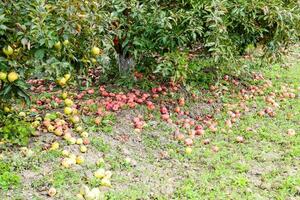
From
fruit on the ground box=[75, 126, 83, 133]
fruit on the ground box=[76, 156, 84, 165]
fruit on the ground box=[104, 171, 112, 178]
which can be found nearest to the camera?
fruit on the ground box=[104, 171, 112, 178]

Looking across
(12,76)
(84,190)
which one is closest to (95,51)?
(12,76)

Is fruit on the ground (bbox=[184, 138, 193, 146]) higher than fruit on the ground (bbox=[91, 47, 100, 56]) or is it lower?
lower

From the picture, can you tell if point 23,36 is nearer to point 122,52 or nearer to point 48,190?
point 48,190

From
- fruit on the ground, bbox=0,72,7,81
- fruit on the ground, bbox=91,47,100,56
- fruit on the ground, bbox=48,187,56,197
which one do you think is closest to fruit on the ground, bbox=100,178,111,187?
fruit on the ground, bbox=48,187,56,197

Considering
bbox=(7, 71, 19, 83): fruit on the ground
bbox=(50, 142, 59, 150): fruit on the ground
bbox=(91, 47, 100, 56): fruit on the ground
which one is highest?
bbox=(91, 47, 100, 56): fruit on the ground

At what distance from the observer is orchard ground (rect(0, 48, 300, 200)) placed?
393cm

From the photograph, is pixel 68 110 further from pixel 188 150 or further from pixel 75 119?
pixel 188 150

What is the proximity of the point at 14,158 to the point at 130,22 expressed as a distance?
230 centimetres

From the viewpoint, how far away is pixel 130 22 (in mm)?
5473

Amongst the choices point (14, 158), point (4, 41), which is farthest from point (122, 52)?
point (4, 41)

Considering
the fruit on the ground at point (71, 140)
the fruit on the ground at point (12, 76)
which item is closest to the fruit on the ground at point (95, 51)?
the fruit on the ground at point (12, 76)

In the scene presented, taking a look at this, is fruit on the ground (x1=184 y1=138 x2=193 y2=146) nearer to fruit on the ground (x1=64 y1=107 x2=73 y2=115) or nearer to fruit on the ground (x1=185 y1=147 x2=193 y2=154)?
fruit on the ground (x1=185 y1=147 x2=193 y2=154)

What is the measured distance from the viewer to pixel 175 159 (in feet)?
15.3

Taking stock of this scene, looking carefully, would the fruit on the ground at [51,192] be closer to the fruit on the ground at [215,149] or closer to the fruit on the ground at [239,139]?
the fruit on the ground at [215,149]
